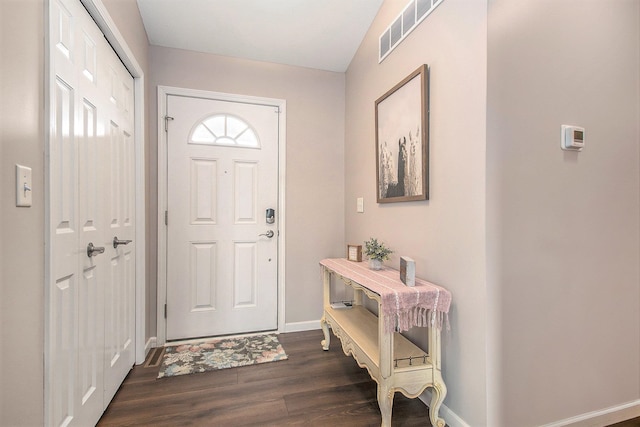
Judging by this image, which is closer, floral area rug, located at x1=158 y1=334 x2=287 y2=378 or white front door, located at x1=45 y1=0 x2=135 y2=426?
white front door, located at x1=45 y1=0 x2=135 y2=426

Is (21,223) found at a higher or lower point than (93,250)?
higher

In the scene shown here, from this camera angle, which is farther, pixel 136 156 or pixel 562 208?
pixel 136 156

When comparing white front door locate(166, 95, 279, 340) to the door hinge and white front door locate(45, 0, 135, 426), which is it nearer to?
the door hinge

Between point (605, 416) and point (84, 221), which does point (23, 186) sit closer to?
point (84, 221)

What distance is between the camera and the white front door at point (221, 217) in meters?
2.49

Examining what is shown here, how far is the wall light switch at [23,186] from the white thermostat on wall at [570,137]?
2221 mm

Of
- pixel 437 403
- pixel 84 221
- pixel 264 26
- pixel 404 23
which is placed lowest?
pixel 437 403

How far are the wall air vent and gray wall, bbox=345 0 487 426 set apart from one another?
4 cm

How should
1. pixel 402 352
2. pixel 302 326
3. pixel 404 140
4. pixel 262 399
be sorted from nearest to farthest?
pixel 402 352, pixel 262 399, pixel 404 140, pixel 302 326

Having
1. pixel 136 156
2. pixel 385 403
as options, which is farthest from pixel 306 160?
pixel 385 403

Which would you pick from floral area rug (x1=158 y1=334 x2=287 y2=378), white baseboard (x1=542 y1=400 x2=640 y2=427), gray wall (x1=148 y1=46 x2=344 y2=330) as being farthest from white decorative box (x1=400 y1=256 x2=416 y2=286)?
gray wall (x1=148 y1=46 x2=344 y2=330)

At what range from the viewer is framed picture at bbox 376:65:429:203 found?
5.50ft

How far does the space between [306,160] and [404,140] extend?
1.16m

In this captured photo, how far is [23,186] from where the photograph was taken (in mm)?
917
